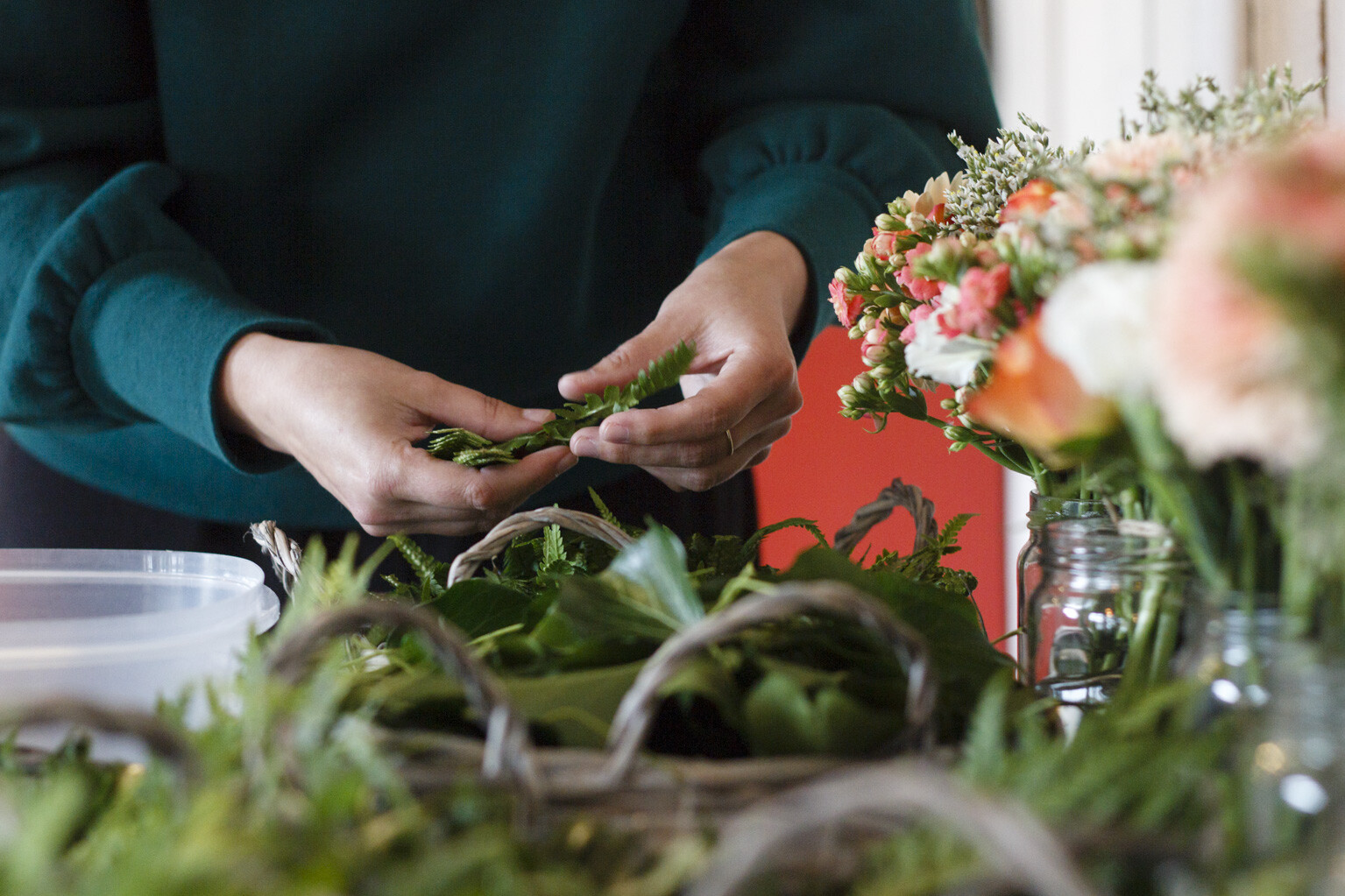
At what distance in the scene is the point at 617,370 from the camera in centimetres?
62

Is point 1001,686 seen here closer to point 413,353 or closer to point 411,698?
point 411,698

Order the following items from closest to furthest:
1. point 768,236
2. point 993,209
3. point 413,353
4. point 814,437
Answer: point 993,209 → point 768,236 → point 413,353 → point 814,437

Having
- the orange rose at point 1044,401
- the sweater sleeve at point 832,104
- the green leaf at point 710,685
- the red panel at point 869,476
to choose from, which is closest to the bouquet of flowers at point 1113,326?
the orange rose at point 1044,401

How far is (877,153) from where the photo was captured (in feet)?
2.80

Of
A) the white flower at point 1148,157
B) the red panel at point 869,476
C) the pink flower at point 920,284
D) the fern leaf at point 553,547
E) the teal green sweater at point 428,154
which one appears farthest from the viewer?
the red panel at point 869,476

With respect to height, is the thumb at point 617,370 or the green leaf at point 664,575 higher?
the thumb at point 617,370

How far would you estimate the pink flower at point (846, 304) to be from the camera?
0.47 metres

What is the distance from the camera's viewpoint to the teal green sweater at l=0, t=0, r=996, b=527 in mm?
785

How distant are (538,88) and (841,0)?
28cm

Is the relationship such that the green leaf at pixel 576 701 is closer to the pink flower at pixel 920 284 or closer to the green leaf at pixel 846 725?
the green leaf at pixel 846 725

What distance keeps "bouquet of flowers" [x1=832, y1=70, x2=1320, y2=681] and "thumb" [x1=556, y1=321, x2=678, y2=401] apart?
0.78 feet

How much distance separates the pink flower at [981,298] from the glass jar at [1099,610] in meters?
0.09

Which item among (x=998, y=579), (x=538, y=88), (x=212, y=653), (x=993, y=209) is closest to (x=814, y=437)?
(x=998, y=579)

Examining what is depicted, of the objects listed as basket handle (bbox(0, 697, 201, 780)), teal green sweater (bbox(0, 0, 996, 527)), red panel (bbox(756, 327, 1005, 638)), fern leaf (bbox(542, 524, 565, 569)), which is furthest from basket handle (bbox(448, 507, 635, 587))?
red panel (bbox(756, 327, 1005, 638))
